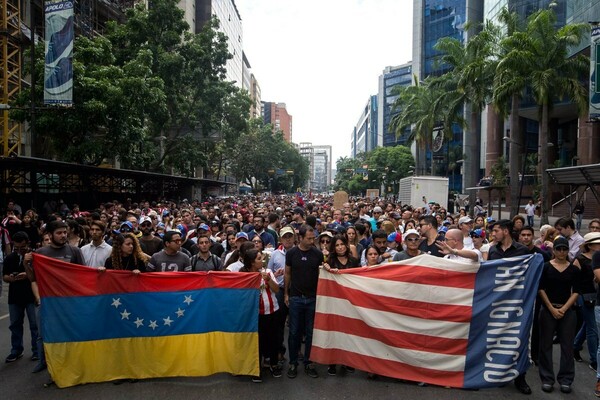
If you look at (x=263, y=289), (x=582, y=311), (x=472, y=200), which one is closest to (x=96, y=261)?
(x=263, y=289)

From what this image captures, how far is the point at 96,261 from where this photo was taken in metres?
6.56

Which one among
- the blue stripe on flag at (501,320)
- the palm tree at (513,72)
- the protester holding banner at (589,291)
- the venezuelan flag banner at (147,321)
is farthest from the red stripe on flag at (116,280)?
the palm tree at (513,72)

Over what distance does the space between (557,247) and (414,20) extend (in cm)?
8778

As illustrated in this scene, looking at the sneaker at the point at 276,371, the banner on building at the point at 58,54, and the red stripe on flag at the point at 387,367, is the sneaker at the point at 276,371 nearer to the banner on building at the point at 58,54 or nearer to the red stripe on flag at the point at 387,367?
the red stripe on flag at the point at 387,367

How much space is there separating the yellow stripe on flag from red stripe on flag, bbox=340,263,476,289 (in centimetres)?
167

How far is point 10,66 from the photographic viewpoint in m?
24.0

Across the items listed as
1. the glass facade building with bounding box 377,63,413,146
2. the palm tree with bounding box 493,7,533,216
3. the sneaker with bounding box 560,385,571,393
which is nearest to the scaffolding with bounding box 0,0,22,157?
the sneaker with bounding box 560,385,571,393

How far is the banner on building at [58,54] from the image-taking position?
16.7 meters

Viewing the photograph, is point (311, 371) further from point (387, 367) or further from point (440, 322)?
point (440, 322)

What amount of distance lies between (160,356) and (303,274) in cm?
196

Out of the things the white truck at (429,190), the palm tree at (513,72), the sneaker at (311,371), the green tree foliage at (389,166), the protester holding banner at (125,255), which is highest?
the palm tree at (513,72)

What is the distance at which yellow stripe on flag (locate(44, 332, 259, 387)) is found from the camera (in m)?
5.49

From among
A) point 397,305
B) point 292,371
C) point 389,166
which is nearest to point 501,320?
point 397,305

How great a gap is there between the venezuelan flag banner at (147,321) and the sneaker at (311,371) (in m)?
0.67
